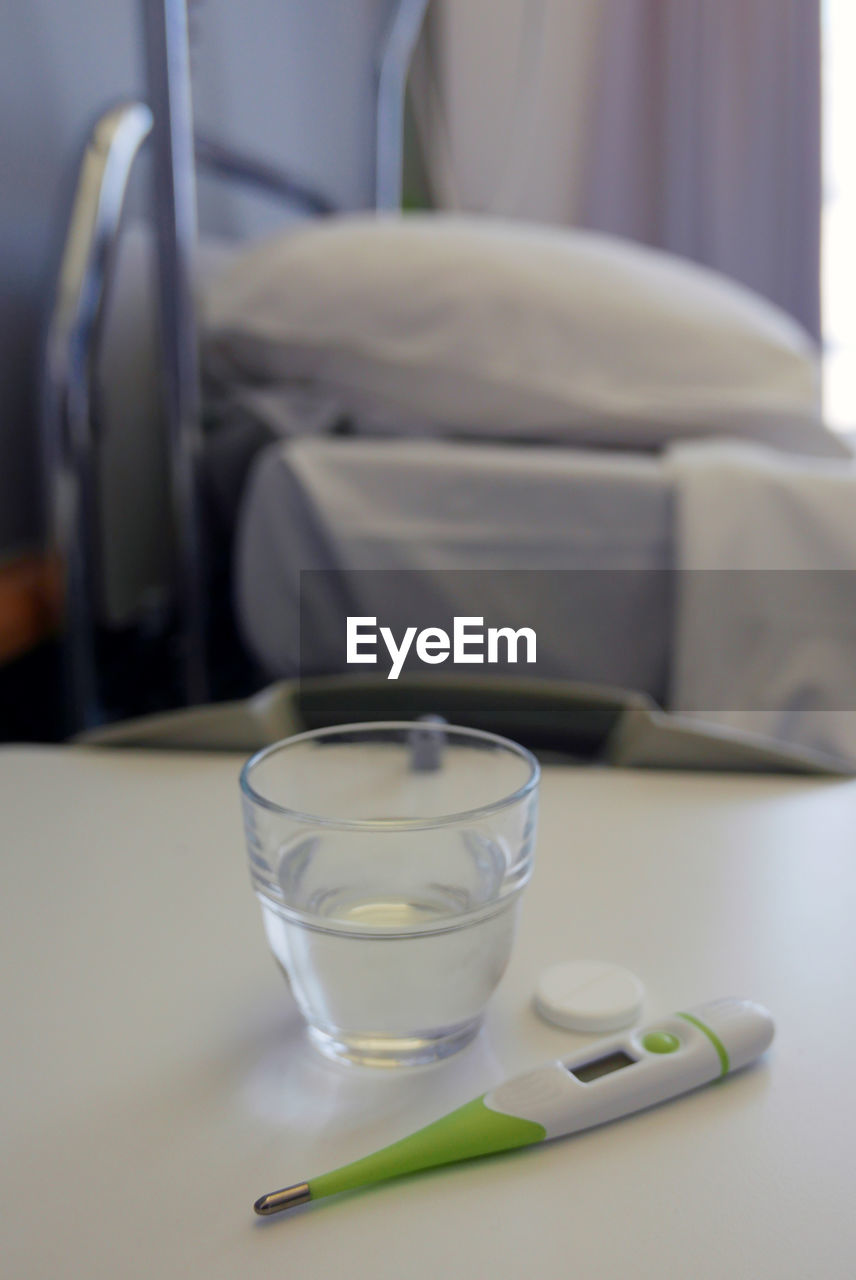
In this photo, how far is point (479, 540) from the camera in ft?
2.78

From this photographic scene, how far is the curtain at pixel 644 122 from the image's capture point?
2523 mm

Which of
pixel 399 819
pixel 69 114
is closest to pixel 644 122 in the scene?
pixel 69 114

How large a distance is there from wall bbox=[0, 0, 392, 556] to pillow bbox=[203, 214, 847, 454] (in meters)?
0.20

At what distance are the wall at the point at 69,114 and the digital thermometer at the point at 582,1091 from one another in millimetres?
933

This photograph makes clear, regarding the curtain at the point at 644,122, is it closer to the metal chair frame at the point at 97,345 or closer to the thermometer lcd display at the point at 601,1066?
the metal chair frame at the point at 97,345

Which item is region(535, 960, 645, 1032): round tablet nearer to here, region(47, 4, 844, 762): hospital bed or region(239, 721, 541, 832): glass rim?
region(239, 721, 541, 832): glass rim

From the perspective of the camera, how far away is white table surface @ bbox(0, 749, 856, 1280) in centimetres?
20

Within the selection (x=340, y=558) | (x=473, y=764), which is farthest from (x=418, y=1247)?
(x=340, y=558)

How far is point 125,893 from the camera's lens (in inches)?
14.1

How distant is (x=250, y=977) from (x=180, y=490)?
0.74 metres

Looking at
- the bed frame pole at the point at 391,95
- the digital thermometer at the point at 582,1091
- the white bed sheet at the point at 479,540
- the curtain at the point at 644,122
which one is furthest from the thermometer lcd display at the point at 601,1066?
the curtain at the point at 644,122

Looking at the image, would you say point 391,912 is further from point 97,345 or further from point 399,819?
point 97,345

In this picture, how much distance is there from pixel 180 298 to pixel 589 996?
0.83 metres

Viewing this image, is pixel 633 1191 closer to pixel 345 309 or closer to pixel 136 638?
pixel 345 309
